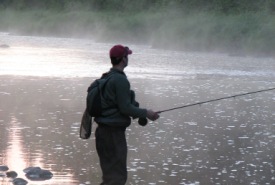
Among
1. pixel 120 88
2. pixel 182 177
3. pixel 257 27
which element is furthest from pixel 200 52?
pixel 120 88

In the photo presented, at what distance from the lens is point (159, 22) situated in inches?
2124

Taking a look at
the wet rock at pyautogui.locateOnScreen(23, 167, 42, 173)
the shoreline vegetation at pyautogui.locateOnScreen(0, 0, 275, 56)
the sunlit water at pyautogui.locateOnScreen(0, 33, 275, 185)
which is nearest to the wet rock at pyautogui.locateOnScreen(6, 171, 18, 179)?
the sunlit water at pyautogui.locateOnScreen(0, 33, 275, 185)

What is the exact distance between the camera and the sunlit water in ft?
35.9

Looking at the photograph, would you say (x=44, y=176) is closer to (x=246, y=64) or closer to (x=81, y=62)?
(x=81, y=62)

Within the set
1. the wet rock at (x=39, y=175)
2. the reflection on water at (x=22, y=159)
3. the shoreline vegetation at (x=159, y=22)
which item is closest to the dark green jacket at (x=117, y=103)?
the reflection on water at (x=22, y=159)

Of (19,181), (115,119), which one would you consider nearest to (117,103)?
(115,119)

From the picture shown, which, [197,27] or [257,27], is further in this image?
[197,27]

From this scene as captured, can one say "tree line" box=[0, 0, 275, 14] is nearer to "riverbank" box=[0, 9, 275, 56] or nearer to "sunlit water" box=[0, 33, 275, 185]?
"riverbank" box=[0, 9, 275, 56]

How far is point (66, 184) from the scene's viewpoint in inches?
389

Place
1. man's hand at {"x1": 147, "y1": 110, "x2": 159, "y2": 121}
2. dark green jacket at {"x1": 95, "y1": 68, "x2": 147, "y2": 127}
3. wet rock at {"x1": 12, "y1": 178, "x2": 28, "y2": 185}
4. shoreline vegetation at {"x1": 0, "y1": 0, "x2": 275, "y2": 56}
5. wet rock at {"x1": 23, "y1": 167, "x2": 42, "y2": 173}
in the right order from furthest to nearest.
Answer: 1. shoreline vegetation at {"x1": 0, "y1": 0, "x2": 275, "y2": 56}
2. wet rock at {"x1": 23, "y1": 167, "x2": 42, "y2": 173}
3. wet rock at {"x1": 12, "y1": 178, "x2": 28, "y2": 185}
4. man's hand at {"x1": 147, "y1": 110, "x2": 159, "y2": 121}
5. dark green jacket at {"x1": 95, "y1": 68, "x2": 147, "y2": 127}

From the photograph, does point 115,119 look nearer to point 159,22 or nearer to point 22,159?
point 22,159

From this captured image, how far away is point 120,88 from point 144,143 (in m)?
5.78

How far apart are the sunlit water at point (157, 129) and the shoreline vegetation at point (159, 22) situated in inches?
591

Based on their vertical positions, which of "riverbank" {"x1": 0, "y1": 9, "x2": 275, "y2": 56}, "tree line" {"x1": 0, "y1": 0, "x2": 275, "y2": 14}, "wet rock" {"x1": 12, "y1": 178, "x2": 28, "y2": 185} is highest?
"tree line" {"x1": 0, "y1": 0, "x2": 275, "y2": 14}
